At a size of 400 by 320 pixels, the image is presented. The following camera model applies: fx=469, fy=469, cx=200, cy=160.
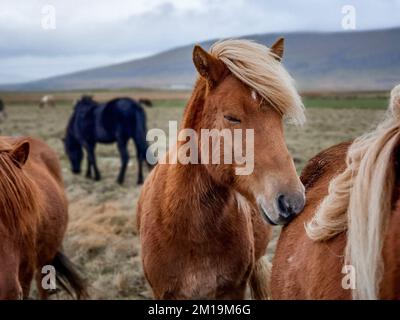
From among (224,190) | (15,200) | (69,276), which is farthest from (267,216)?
(69,276)

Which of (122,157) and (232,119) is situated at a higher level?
(232,119)

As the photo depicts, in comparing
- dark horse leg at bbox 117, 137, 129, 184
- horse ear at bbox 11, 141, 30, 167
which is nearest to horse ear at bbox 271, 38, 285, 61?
horse ear at bbox 11, 141, 30, 167

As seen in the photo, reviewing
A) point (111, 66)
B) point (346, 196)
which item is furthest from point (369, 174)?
point (111, 66)

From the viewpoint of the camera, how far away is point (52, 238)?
435 centimetres

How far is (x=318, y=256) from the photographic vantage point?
81.7 inches

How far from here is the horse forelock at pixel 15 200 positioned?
2.69 m

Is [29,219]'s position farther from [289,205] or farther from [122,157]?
[122,157]

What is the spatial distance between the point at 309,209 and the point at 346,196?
0.64m

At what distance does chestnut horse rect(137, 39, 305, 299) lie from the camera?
8.02 feet

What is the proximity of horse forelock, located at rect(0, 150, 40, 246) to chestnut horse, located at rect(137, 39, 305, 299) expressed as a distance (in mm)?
792

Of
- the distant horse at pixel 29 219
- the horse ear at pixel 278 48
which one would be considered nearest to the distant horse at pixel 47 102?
the distant horse at pixel 29 219

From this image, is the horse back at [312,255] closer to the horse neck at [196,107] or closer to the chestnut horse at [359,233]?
the chestnut horse at [359,233]

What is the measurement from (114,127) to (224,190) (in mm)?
9318
